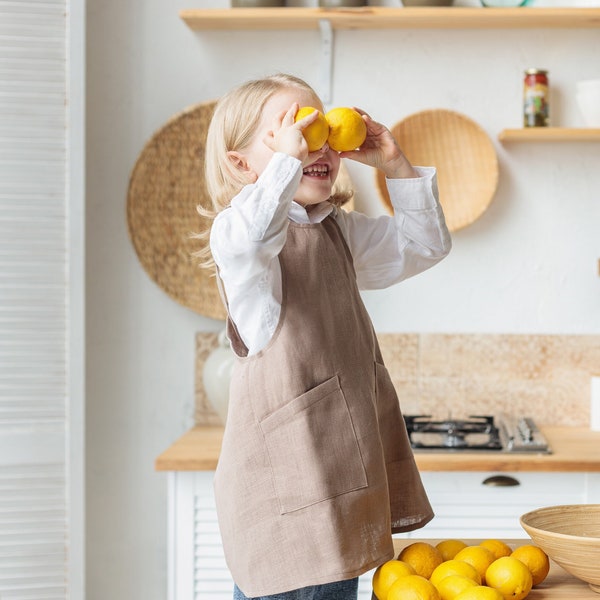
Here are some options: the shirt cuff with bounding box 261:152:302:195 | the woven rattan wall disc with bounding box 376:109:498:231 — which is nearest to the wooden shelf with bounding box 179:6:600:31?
the woven rattan wall disc with bounding box 376:109:498:231

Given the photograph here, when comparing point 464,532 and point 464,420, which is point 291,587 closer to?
point 464,532

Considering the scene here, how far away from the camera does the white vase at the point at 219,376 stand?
243 centimetres

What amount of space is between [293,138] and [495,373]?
1678 mm

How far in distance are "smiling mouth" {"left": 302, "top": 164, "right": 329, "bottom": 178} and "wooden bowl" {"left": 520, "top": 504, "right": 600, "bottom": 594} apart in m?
0.52

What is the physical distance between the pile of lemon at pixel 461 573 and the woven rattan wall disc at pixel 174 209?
1555mm

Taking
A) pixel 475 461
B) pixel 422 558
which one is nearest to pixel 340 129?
pixel 422 558

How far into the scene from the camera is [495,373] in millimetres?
2605

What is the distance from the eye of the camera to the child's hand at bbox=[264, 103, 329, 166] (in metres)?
1.08

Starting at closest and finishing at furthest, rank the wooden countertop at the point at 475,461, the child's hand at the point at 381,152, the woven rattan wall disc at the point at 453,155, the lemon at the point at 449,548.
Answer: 1. the lemon at the point at 449,548
2. the child's hand at the point at 381,152
3. the wooden countertop at the point at 475,461
4. the woven rattan wall disc at the point at 453,155

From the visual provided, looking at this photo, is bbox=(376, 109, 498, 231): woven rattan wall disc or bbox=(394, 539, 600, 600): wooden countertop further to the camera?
bbox=(376, 109, 498, 231): woven rattan wall disc

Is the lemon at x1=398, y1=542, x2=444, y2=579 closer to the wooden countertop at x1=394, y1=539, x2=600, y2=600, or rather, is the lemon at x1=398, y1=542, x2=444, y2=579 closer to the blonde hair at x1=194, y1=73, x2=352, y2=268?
the wooden countertop at x1=394, y1=539, x2=600, y2=600

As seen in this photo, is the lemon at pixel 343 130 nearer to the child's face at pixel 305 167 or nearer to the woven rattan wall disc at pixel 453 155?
the child's face at pixel 305 167
